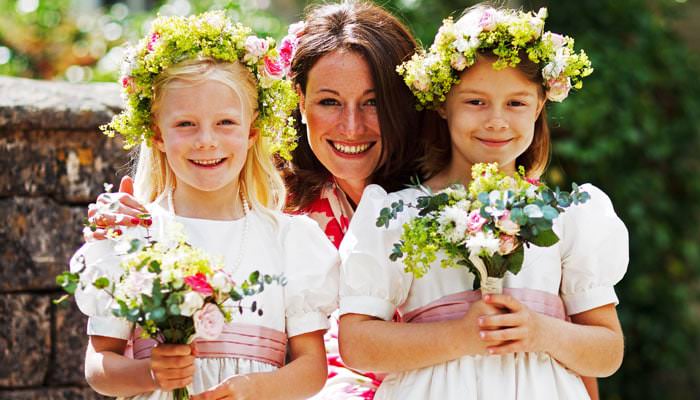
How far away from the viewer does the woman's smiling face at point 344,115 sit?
3.80m

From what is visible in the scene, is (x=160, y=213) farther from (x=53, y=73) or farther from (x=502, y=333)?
(x=53, y=73)

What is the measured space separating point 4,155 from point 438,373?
1973 mm

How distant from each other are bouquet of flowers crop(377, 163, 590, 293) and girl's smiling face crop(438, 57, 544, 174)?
27cm

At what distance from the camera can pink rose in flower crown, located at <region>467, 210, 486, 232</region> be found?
2885 millimetres

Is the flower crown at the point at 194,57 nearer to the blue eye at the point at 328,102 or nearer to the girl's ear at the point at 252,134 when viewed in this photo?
the girl's ear at the point at 252,134

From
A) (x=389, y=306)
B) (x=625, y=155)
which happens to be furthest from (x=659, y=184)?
(x=389, y=306)

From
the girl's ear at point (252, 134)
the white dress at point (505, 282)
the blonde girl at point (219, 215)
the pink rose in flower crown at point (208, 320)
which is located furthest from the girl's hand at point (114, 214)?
the white dress at point (505, 282)

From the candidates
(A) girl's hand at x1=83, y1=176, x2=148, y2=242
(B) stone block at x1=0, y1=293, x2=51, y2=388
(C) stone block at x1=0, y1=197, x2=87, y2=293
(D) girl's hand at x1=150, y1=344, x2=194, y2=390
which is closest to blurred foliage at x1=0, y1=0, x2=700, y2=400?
(C) stone block at x1=0, y1=197, x2=87, y2=293

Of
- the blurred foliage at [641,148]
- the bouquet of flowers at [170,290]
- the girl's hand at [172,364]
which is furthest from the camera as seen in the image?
the blurred foliage at [641,148]

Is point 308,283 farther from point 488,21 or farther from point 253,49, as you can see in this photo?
point 488,21

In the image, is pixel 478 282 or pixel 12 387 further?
pixel 12 387

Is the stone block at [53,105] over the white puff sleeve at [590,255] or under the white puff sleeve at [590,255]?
→ over

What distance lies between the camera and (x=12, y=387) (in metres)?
4.08

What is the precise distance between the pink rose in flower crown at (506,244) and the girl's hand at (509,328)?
17 centimetres
